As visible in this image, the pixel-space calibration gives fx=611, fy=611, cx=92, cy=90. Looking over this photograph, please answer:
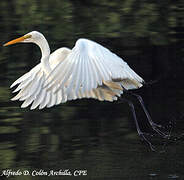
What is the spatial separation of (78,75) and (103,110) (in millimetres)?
2940

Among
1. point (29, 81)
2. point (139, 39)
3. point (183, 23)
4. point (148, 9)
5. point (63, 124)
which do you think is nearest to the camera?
point (29, 81)

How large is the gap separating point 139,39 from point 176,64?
1.55m

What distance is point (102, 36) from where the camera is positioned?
11.3 meters

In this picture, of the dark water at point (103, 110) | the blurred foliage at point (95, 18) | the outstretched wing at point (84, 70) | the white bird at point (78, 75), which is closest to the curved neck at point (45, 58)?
the white bird at point (78, 75)

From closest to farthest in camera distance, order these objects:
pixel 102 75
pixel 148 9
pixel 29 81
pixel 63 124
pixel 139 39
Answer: pixel 102 75, pixel 29 81, pixel 63 124, pixel 139 39, pixel 148 9

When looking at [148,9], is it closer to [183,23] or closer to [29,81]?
[183,23]

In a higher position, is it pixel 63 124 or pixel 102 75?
pixel 102 75

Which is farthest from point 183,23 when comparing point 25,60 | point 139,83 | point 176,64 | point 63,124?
point 139,83

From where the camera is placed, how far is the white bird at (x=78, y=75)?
5.06 m

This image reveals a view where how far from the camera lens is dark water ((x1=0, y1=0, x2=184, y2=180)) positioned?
6113 mm

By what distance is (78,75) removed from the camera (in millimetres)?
5055

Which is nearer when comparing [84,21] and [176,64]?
[176,64]

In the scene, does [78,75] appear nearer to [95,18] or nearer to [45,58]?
[45,58]

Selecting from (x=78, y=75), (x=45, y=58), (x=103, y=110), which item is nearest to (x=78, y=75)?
(x=78, y=75)
